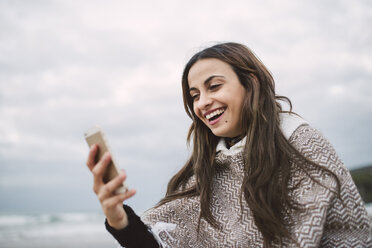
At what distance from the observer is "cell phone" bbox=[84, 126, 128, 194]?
4.45 ft

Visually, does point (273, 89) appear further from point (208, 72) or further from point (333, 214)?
point (333, 214)

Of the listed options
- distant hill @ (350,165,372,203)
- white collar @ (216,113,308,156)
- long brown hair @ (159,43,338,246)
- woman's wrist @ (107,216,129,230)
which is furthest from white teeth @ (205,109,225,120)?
distant hill @ (350,165,372,203)

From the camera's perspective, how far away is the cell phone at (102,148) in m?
1.36

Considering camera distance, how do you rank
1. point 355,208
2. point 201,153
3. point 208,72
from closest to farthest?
point 355,208, point 208,72, point 201,153

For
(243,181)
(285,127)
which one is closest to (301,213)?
(243,181)

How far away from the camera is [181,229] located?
2348 mm

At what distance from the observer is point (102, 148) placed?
1381 mm

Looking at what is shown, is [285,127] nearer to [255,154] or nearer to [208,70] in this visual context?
[255,154]

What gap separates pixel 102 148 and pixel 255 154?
106cm

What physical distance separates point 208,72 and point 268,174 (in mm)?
868

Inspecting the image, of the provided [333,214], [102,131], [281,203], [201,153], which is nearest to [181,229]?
[201,153]

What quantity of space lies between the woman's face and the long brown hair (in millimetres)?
51

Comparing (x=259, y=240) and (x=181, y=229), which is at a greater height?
(x=181, y=229)

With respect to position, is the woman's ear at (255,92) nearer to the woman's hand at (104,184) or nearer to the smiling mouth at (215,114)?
the smiling mouth at (215,114)
